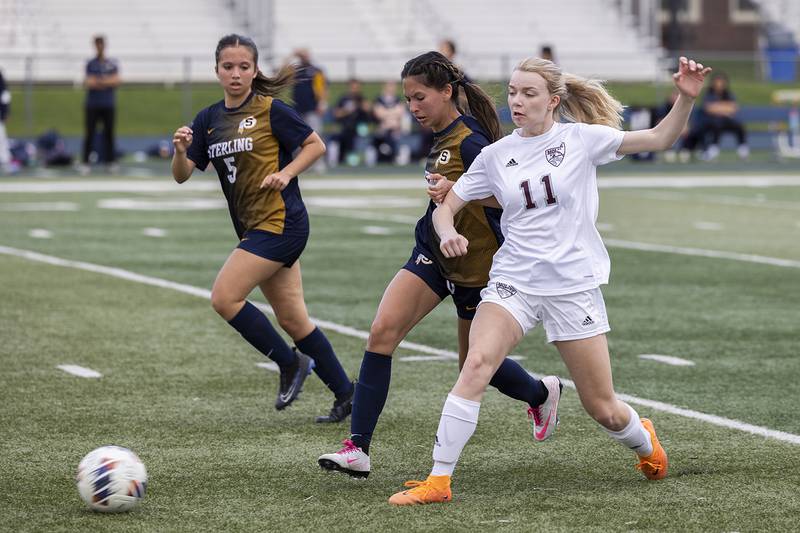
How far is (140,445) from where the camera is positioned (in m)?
6.98

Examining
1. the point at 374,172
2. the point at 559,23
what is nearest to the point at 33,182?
the point at 374,172

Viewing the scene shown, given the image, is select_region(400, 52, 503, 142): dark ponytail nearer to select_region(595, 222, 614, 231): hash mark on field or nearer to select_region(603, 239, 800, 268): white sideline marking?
select_region(603, 239, 800, 268): white sideline marking

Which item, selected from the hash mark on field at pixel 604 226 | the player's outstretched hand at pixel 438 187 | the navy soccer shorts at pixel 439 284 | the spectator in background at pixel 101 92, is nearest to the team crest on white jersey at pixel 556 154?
the player's outstretched hand at pixel 438 187

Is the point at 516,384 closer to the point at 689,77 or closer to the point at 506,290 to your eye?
the point at 506,290

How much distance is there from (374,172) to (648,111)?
22.8 feet

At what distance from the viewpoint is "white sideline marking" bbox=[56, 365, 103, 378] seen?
8.88 meters

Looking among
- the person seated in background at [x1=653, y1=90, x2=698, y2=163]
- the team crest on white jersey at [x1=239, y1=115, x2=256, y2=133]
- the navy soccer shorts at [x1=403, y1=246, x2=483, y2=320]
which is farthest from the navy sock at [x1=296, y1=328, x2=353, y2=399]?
the person seated in background at [x1=653, y1=90, x2=698, y2=163]

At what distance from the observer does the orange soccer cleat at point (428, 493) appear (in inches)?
229

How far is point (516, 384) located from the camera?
667cm

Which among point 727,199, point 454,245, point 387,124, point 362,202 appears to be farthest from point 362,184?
point 454,245

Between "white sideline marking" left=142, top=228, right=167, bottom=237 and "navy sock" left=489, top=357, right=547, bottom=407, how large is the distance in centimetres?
1101

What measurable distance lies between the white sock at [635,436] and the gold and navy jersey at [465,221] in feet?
2.81

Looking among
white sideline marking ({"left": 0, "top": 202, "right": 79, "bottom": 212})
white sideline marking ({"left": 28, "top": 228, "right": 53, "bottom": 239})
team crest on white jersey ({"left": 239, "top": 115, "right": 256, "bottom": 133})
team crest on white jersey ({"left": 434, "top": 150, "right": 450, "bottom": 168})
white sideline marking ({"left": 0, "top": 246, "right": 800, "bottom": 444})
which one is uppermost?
team crest on white jersey ({"left": 239, "top": 115, "right": 256, "bottom": 133})

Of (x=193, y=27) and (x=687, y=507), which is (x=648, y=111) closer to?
(x=193, y=27)
